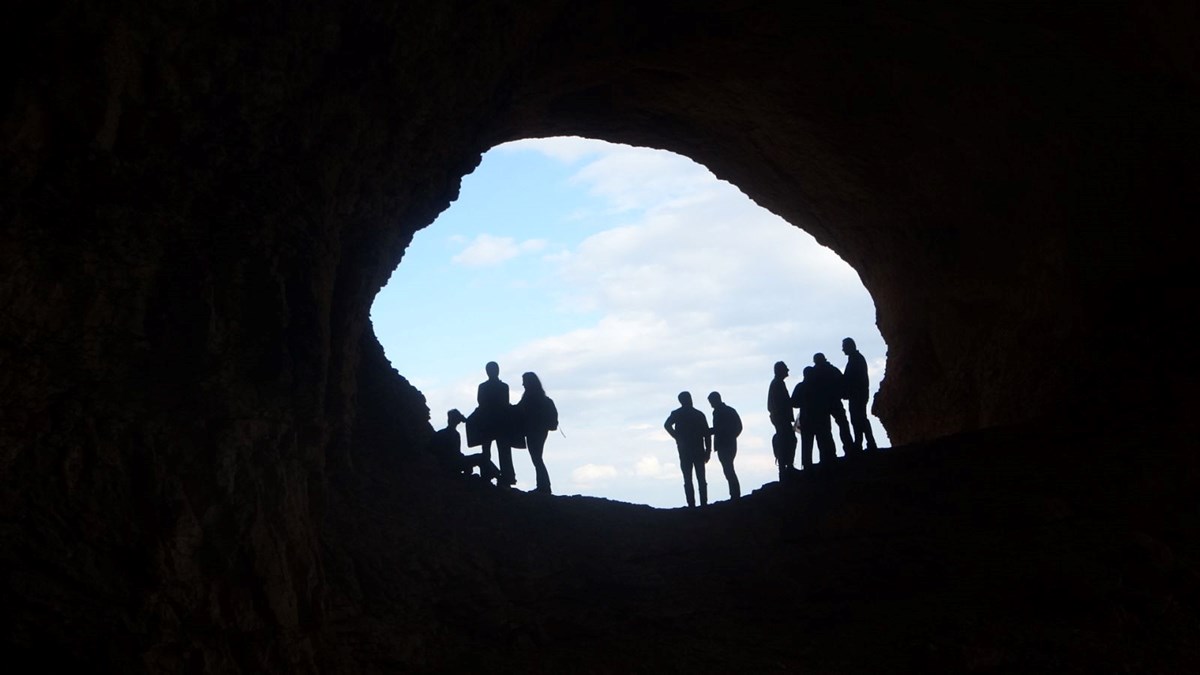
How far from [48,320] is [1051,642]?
633 cm

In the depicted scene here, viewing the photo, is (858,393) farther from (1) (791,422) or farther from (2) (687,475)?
(2) (687,475)

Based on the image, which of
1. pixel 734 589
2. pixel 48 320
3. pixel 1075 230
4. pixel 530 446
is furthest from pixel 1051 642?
pixel 48 320

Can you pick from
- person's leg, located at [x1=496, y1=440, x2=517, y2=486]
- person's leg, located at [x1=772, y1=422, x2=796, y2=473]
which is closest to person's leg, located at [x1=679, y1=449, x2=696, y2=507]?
person's leg, located at [x1=772, y1=422, x2=796, y2=473]

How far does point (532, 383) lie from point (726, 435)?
238cm

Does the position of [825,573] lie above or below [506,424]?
below

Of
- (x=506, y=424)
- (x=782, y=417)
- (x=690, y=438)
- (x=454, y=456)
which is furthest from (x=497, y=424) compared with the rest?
(x=782, y=417)

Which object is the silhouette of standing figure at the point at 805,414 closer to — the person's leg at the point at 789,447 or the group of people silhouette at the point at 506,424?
the person's leg at the point at 789,447

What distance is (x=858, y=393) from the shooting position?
9.75m

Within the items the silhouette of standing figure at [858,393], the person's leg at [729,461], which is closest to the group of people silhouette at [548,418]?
the silhouette of standing figure at [858,393]

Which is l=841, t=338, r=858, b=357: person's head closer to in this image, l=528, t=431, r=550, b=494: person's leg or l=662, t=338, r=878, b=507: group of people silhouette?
l=662, t=338, r=878, b=507: group of people silhouette

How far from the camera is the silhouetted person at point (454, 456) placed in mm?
9156

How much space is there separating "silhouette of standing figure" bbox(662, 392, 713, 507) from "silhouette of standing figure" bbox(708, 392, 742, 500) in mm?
133

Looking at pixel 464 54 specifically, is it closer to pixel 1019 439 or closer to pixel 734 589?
pixel 734 589

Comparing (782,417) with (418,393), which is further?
(782,417)
